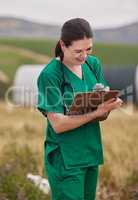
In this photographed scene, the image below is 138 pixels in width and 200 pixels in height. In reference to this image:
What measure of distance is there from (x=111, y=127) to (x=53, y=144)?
6.79 metres

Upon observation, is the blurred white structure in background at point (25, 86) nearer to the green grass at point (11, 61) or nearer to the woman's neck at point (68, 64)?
the green grass at point (11, 61)

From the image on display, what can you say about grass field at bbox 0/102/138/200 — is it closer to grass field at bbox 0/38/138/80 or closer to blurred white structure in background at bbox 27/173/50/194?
blurred white structure in background at bbox 27/173/50/194

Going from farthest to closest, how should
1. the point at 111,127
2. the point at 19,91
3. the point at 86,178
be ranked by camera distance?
the point at 19,91
the point at 111,127
the point at 86,178

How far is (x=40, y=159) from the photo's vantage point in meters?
6.57

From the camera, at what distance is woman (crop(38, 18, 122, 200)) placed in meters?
3.14

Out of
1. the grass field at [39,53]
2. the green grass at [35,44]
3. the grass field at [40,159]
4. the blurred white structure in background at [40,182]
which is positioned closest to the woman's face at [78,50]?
the grass field at [40,159]

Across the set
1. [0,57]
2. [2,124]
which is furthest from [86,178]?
[0,57]

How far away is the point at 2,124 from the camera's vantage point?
10.7 meters

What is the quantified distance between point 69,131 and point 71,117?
0.11 metres

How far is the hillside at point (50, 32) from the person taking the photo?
65.6ft

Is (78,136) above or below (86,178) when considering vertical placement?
above

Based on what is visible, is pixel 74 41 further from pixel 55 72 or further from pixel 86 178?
pixel 86 178

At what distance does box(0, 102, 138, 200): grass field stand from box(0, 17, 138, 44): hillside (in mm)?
9159

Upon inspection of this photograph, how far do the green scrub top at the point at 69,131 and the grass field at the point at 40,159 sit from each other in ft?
4.10
